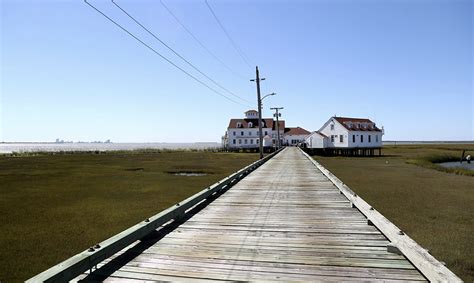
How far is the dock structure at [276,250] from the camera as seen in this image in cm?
386

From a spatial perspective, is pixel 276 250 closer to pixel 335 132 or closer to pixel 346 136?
pixel 346 136

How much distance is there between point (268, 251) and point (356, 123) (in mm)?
57573

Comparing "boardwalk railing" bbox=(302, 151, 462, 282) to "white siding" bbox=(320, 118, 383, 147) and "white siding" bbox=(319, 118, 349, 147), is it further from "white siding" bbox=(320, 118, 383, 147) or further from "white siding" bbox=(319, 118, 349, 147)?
"white siding" bbox=(319, 118, 349, 147)

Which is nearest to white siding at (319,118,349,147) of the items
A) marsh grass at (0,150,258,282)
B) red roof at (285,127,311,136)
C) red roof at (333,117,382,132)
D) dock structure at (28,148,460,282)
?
red roof at (333,117,382,132)

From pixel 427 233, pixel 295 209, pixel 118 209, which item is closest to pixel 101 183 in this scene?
pixel 118 209

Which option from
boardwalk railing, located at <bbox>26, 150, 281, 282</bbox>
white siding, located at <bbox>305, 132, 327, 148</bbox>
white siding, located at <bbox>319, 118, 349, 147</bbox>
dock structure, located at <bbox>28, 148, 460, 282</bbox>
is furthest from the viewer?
white siding, located at <bbox>305, 132, 327, 148</bbox>

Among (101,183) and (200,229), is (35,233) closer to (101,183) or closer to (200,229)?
(200,229)

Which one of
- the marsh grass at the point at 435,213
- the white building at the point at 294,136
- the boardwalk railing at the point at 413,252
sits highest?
the white building at the point at 294,136

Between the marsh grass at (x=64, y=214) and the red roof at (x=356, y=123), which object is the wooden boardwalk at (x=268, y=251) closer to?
the marsh grass at (x=64, y=214)

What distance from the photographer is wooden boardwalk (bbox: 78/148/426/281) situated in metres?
3.90

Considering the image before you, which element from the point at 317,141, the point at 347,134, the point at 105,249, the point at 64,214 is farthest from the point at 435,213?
the point at 317,141

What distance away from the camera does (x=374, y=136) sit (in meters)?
59.3

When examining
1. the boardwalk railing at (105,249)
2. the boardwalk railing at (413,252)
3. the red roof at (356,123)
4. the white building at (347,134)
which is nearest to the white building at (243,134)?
the white building at (347,134)

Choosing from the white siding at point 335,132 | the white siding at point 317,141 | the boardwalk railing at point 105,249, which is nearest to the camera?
the boardwalk railing at point 105,249
